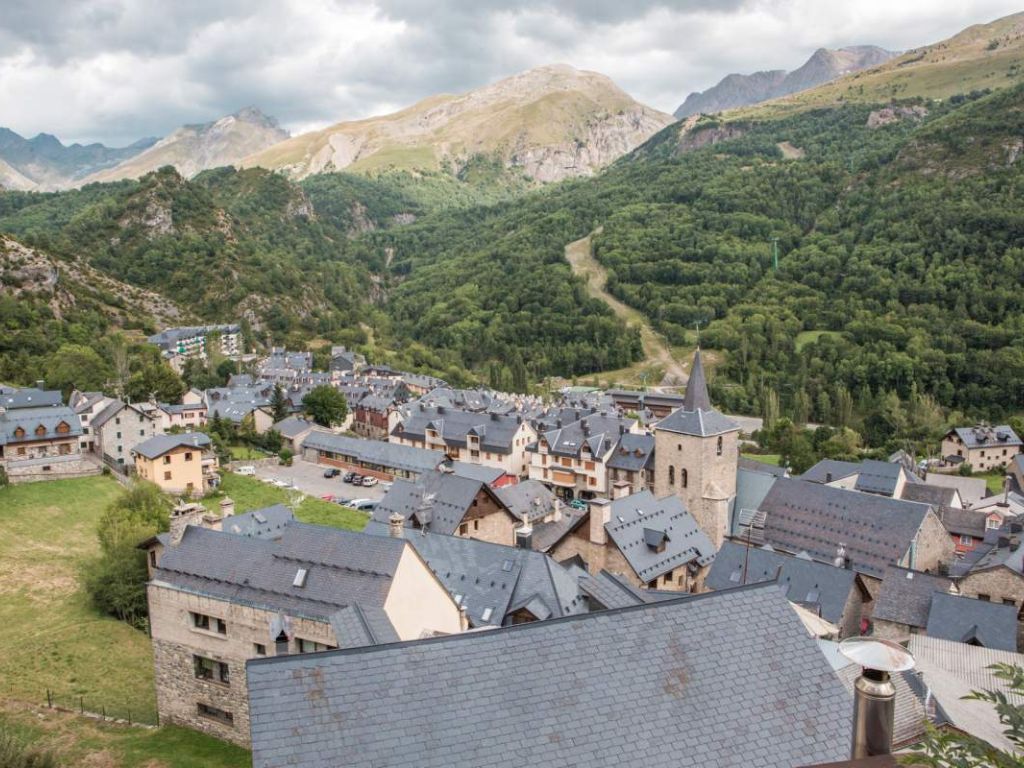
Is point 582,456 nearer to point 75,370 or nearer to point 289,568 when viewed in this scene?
point 289,568

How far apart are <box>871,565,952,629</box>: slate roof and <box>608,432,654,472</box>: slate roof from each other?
28264mm

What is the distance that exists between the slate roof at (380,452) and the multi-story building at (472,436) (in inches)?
155

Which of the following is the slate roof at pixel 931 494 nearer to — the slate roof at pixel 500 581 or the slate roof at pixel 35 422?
the slate roof at pixel 500 581

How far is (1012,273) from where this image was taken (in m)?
131

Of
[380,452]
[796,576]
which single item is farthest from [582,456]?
[796,576]

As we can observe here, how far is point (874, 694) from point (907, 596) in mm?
32093

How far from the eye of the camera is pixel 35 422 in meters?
62.3

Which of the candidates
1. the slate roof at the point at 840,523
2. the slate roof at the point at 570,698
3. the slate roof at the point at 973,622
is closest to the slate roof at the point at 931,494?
the slate roof at the point at 840,523

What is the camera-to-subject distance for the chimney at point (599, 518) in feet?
128

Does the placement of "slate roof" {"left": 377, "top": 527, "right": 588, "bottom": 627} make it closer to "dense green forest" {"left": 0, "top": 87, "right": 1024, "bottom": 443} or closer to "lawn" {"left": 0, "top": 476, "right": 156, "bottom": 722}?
"lawn" {"left": 0, "top": 476, "right": 156, "bottom": 722}

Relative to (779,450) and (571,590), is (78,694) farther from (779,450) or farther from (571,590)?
(779,450)

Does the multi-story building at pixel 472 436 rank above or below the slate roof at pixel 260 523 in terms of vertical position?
below

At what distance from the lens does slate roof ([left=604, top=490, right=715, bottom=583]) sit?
39094 mm

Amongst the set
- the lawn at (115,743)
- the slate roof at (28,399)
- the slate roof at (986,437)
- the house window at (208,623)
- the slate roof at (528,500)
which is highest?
the slate roof at (28,399)
